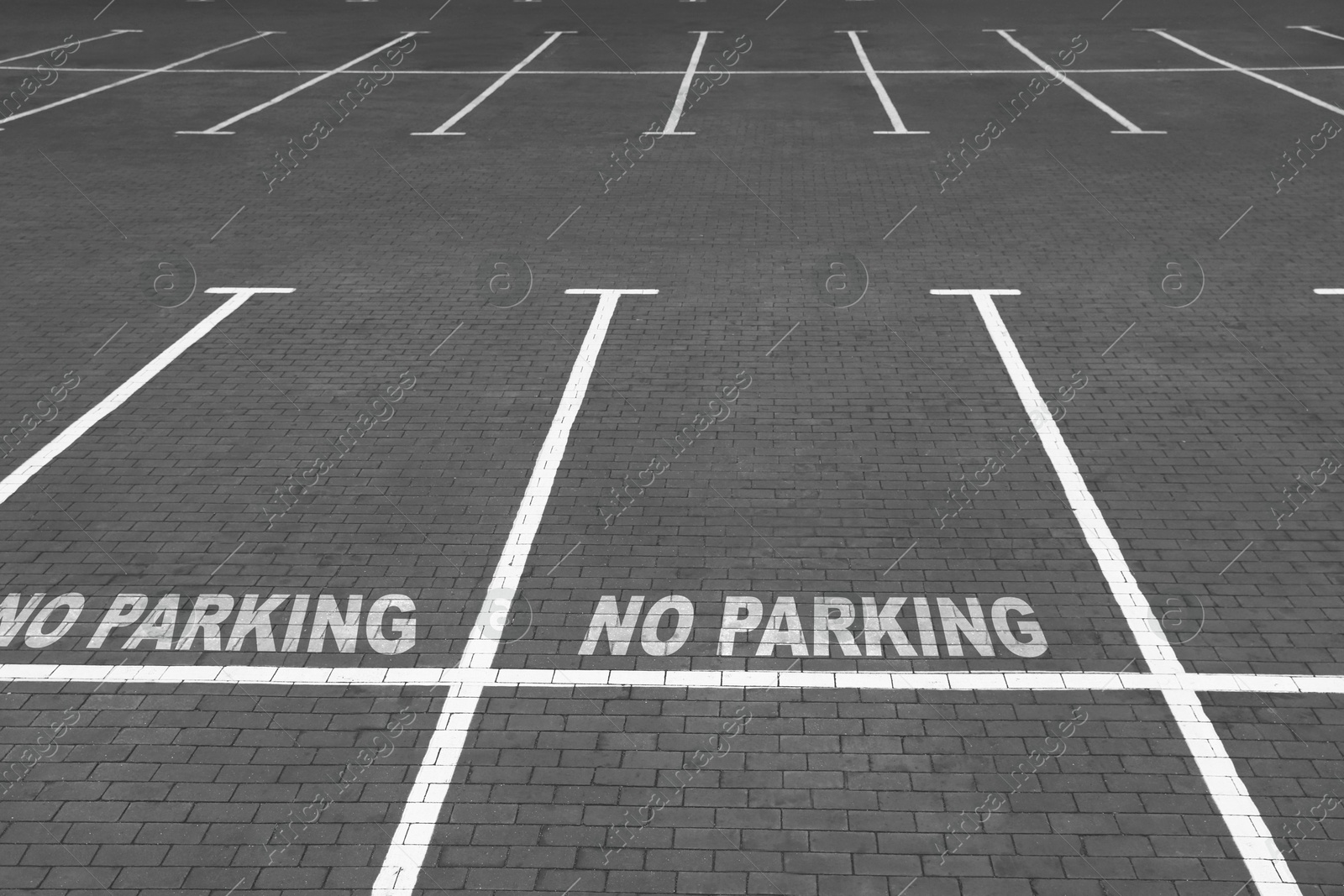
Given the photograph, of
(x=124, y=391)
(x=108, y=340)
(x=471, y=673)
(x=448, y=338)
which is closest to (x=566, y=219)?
(x=448, y=338)

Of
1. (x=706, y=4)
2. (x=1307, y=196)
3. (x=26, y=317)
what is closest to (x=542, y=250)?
(x=26, y=317)

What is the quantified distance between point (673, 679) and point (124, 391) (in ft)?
22.6

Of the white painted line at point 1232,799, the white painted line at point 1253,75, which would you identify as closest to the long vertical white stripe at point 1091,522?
the white painted line at point 1232,799

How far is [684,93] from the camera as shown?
76.8 feet

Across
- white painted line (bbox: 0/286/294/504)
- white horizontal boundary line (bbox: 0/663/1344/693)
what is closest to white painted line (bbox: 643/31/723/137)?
white painted line (bbox: 0/286/294/504)

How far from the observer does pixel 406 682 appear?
23.5ft

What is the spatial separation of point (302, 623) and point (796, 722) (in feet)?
11.4

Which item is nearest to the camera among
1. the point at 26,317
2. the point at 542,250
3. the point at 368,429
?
the point at 368,429

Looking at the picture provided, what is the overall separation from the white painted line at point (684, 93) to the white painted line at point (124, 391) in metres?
9.38

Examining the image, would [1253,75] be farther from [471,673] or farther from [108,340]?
[471,673]

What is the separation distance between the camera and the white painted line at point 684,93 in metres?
20.5

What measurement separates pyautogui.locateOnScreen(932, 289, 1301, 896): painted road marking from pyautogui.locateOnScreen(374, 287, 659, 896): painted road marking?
432cm

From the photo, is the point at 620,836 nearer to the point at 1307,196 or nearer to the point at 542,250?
the point at 542,250

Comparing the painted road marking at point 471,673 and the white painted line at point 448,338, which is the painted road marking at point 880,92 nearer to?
the white painted line at point 448,338
